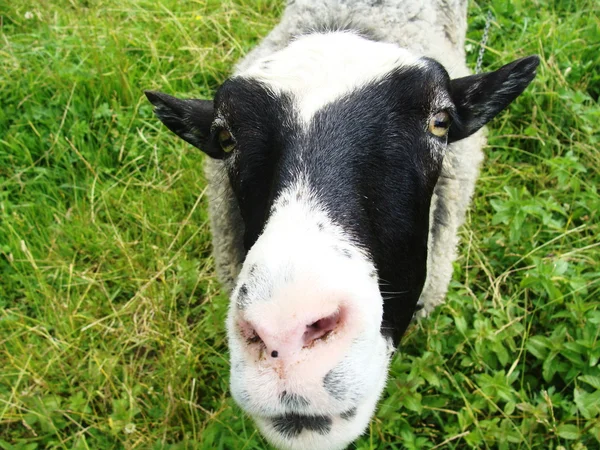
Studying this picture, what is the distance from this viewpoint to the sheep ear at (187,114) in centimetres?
268

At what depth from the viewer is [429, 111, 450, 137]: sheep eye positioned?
6.99 feet

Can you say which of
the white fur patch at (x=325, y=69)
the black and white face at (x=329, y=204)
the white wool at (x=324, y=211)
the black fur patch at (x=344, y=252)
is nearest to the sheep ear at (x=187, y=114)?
the black and white face at (x=329, y=204)

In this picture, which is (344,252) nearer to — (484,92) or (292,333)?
(292,333)

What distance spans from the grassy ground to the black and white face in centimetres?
73

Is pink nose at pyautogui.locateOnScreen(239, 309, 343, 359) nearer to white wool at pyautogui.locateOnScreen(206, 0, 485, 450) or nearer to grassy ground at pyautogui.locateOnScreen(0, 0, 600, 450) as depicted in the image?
white wool at pyautogui.locateOnScreen(206, 0, 485, 450)

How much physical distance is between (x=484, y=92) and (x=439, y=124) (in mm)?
401

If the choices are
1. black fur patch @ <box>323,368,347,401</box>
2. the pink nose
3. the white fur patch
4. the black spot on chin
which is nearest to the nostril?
the pink nose

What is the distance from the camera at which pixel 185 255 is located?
3.77 metres

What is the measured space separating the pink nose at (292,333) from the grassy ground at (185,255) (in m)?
1.29

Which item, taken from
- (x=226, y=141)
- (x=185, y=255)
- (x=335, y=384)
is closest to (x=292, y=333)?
(x=335, y=384)

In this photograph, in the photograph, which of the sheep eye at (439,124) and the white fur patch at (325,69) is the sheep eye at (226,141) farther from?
the sheep eye at (439,124)

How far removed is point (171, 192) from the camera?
407 centimetres

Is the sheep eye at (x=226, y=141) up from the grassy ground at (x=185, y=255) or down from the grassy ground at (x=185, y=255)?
up

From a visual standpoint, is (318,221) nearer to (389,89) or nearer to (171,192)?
(389,89)
